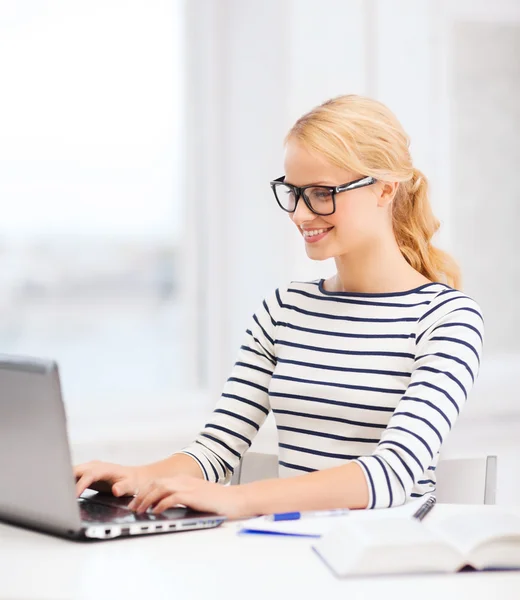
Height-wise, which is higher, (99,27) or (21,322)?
(99,27)

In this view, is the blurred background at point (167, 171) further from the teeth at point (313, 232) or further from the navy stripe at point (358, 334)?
the teeth at point (313, 232)

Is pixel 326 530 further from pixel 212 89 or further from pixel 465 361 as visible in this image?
pixel 212 89

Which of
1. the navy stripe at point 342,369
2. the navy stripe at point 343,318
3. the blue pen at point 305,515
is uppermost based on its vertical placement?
the navy stripe at point 343,318

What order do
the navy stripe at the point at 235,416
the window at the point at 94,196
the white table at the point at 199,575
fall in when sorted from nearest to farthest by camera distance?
the white table at the point at 199,575
the navy stripe at the point at 235,416
the window at the point at 94,196

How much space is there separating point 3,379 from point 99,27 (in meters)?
2.06

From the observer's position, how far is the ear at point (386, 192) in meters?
1.86

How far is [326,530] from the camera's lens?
1307mm

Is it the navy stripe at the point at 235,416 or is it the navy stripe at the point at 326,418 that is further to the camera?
the navy stripe at the point at 235,416

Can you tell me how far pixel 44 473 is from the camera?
49.8 inches

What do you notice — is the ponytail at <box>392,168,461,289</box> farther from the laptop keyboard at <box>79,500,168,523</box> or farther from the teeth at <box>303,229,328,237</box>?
the laptop keyboard at <box>79,500,168,523</box>

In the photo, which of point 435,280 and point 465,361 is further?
point 435,280

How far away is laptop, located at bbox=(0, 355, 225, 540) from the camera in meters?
1.22

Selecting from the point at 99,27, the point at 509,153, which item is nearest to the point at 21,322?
Answer: the point at 99,27

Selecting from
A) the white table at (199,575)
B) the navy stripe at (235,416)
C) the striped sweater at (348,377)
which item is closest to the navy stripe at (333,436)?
the striped sweater at (348,377)
